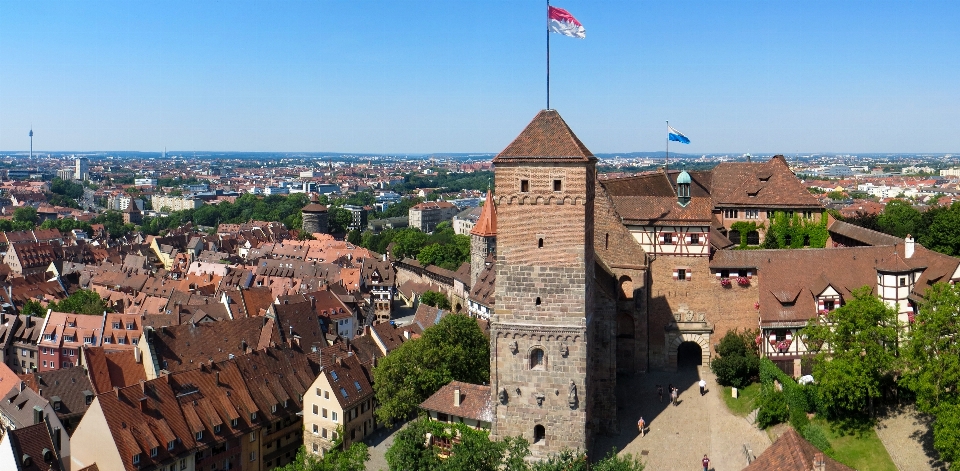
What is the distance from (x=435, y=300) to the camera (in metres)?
93.1

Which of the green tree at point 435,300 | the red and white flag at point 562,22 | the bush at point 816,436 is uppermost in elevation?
the red and white flag at point 562,22

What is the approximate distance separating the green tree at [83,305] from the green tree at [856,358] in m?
68.4

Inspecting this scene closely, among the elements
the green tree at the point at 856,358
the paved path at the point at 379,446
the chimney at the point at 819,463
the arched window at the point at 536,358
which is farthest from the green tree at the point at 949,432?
the paved path at the point at 379,446

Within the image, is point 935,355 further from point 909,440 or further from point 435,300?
point 435,300

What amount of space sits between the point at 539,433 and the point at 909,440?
16.7 meters

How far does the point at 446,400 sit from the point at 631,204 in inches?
705

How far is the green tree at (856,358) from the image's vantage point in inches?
1535

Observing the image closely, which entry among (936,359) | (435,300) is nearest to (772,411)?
(936,359)

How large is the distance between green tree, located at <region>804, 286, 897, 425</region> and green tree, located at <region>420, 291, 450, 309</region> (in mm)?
54703

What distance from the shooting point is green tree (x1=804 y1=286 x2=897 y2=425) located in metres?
39.0

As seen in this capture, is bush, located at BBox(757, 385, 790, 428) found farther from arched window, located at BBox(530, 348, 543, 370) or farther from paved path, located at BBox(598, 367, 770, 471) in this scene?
arched window, located at BBox(530, 348, 543, 370)

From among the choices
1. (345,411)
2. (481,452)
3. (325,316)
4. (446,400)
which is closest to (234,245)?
(325,316)

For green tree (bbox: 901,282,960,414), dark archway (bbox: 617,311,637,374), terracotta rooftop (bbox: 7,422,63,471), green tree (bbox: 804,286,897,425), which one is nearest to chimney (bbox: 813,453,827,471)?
green tree (bbox: 901,282,960,414)

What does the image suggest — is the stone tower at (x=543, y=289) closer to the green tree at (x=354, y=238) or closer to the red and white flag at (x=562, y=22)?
the red and white flag at (x=562, y=22)
